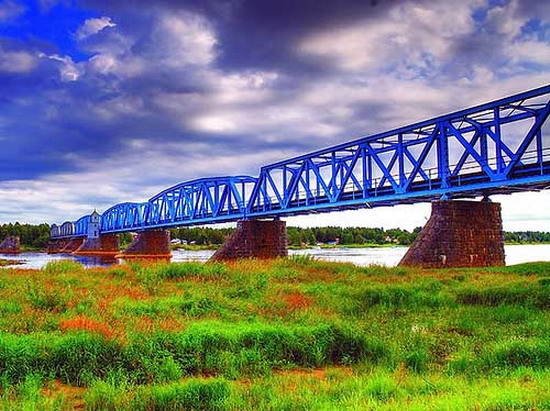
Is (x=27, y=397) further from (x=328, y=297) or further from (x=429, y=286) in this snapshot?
(x=429, y=286)

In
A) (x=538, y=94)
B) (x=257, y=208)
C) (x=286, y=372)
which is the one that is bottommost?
(x=286, y=372)

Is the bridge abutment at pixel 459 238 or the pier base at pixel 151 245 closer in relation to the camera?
the bridge abutment at pixel 459 238

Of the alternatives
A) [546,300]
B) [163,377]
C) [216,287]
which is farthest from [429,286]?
[163,377]

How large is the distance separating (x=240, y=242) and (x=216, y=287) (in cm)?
4815

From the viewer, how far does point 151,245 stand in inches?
4557

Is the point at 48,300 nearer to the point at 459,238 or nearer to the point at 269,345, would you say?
the point at 269,345

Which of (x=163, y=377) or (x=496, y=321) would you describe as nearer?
(x=163, y=377)

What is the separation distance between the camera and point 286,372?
11836 mm

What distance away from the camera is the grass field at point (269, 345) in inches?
356

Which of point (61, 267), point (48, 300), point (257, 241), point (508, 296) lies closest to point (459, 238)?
point (508, 296)

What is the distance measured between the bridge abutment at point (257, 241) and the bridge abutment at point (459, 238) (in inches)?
1239

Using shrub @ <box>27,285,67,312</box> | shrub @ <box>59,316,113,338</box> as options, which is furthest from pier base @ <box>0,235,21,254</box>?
shrub @ <box>59,316,113,338</box>

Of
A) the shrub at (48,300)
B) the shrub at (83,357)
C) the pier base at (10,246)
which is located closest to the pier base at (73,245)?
the pier base at (10,246)

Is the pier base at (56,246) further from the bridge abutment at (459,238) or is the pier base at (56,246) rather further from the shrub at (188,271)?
the shrub at (188,271)
